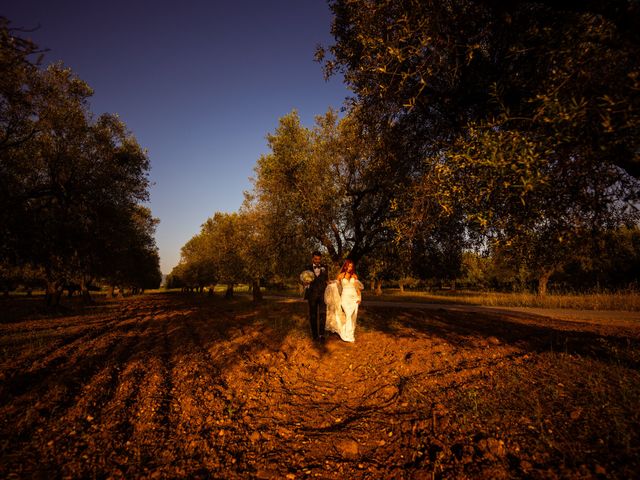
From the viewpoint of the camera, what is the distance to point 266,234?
57.5 ft

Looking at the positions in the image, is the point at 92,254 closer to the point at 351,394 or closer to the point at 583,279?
the point at 351,394

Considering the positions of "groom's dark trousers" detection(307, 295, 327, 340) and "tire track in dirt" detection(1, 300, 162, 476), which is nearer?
"tire track in dirt" detection(1, 300, 162, 476)

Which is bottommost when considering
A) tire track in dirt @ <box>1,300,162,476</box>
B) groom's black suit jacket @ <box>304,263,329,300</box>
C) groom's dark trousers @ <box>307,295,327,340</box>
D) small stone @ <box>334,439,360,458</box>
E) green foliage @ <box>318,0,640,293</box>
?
small stone @ <box>334,439,360,458</box>

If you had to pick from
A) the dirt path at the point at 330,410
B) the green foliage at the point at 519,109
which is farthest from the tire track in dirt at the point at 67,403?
the green foliage at the point at 519,109

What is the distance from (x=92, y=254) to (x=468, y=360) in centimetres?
2109

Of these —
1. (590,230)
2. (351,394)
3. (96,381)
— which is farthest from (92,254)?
(590,230)

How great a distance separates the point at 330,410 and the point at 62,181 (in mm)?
20432

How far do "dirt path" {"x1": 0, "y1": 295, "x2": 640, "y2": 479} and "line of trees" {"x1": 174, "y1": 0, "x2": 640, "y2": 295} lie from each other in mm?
2627

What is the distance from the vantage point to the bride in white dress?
10094 mm

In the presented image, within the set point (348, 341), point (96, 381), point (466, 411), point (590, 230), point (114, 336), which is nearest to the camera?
point (466, 411)

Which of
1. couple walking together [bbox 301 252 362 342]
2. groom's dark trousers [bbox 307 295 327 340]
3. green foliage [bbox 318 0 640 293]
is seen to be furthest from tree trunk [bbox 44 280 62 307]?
green foliage [bbox 318 0 640 293]

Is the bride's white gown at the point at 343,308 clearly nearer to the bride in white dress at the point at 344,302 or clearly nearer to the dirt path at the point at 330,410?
the bride in white dress at the point at 344,302

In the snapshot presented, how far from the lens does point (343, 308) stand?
10.2m

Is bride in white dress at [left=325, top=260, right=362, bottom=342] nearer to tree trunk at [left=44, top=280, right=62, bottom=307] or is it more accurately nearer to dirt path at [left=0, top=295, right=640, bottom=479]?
dirt path at [left=0, top=295, right=640, bottom=479]
